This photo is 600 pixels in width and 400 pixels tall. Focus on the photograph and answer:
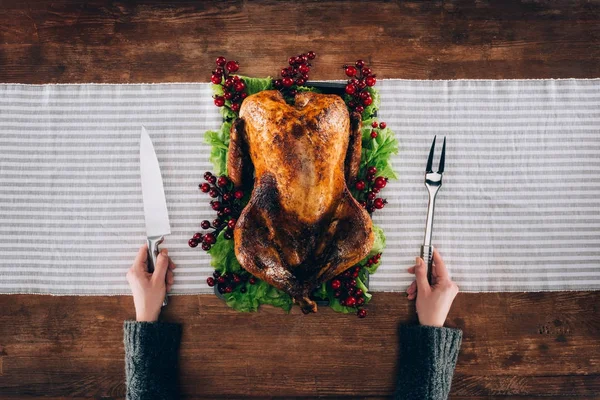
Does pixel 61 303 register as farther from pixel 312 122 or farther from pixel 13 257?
pixel 312 122

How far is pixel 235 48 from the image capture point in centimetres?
143

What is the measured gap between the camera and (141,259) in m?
1.38

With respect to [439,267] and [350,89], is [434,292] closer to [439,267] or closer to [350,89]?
[439,267]

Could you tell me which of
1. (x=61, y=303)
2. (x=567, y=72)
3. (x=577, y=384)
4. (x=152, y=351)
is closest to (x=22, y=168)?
(x=61, y=303)

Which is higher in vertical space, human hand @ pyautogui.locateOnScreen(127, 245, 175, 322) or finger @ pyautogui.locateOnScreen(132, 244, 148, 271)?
finger @ pyautogui.locateOnScreen(132, 244, 148, 271)

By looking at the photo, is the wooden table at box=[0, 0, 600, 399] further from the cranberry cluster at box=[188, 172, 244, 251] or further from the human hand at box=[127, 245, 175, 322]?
the cranberry cluster at box=[188, 172, 244, 251]

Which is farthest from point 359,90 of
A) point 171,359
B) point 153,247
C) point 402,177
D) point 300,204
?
point 171,359

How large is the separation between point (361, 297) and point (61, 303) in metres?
0.99

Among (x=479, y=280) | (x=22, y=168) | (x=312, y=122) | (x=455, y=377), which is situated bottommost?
(x=455, y=377)

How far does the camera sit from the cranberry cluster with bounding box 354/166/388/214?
1.25 m

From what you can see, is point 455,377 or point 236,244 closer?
point 236,244

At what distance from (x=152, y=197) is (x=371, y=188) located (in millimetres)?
689

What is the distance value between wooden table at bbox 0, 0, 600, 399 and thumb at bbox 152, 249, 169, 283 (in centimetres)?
12

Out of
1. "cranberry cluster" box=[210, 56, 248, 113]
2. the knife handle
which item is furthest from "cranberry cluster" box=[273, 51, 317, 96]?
the knife handle
